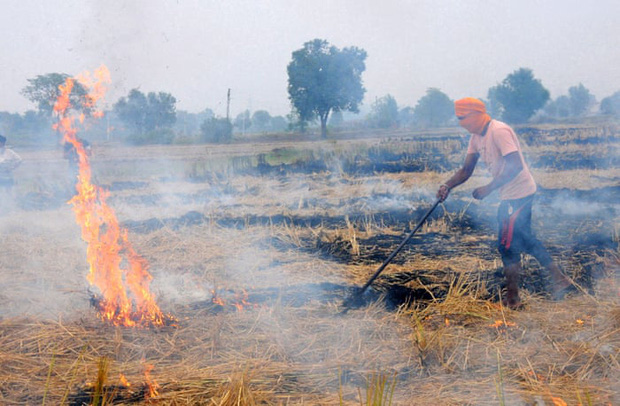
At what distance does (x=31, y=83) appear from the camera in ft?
47.1

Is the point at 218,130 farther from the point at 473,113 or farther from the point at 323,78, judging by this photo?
the point at 473,113

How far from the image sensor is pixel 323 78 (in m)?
39.3

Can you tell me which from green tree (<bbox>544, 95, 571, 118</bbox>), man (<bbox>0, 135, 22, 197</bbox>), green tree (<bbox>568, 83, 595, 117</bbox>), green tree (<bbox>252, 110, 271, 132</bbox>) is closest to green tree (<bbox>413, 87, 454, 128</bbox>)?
green tree (<bbox>544, 95, 571, 118</bbox>)

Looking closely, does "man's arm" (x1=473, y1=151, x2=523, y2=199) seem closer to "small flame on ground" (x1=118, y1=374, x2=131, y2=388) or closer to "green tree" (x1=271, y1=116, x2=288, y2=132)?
"small flame on ground" (x1=118, y1=374, x2=131, y2=388)

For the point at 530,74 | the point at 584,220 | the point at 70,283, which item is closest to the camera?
the point at 70,283

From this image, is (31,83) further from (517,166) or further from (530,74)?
(530,74)

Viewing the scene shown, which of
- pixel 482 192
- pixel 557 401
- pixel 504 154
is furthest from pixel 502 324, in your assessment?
pixel 504 154

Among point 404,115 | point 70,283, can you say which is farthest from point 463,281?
point 404,115

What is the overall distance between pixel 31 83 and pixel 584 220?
52.5ft

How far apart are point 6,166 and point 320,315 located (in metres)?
8.68

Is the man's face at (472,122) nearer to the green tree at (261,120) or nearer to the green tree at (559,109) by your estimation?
the green tree at (559,109)

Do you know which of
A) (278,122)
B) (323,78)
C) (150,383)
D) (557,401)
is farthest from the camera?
(278,122)

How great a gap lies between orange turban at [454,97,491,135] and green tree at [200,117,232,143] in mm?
32260

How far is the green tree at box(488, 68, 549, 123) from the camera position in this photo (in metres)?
60.7
